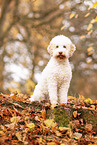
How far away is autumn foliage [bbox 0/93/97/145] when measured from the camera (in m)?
3.60

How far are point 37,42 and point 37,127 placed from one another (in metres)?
11.4

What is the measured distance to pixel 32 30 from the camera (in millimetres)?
14391

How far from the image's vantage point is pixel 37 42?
49.0 feet

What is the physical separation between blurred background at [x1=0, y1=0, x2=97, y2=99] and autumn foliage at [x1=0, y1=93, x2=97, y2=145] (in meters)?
7.26

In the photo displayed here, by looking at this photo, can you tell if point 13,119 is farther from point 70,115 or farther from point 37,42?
point 37,42

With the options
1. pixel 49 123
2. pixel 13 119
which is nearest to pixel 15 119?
pixel 13 119

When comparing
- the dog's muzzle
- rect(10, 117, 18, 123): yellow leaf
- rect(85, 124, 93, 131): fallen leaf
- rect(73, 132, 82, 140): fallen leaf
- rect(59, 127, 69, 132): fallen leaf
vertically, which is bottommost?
rect(73, 132, 82, 140): fallen leaf

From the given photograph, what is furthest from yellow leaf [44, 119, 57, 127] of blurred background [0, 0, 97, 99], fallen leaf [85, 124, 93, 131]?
blurred background [0, 0, 97, 99]

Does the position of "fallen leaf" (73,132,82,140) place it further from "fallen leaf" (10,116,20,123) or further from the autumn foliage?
"fallen leaf" (10,116,20,123)

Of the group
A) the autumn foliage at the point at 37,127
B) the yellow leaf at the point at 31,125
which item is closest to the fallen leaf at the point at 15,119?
the autumn foliage at the point at 37,127

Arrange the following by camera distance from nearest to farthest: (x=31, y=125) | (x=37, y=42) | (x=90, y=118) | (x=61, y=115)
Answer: (x=31, y=125) < (x=61, y=115) < (x=90, y=118) < (x=37, y=42)

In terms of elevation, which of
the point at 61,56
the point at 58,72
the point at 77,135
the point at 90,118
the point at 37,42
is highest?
the point at 37,42

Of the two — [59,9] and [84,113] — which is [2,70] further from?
[84,113]

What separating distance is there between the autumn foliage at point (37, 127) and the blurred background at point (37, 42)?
23.8ft
